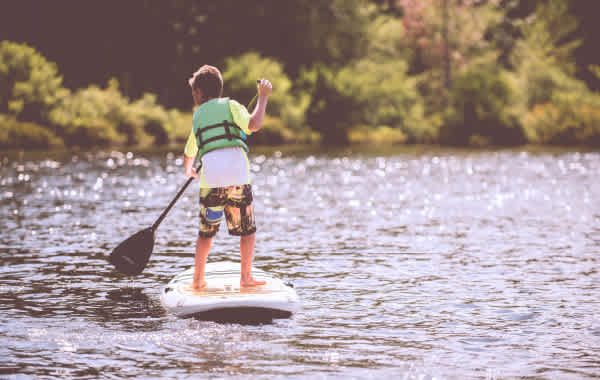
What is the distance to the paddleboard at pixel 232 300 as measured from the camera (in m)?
9.81

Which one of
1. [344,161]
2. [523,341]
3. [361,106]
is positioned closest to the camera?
[523,341]

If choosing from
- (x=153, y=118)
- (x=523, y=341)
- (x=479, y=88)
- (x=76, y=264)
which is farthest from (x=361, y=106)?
(x=523, y=341)

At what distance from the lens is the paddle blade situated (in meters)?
11.6

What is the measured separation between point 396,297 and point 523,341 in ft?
8.06

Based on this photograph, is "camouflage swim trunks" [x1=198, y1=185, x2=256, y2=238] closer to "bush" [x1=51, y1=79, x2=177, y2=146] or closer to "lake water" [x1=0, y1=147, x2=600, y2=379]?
"lake water" [x1=0, y1=147, x2=600, y2=379]

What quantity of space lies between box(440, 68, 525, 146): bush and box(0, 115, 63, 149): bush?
22697 mm

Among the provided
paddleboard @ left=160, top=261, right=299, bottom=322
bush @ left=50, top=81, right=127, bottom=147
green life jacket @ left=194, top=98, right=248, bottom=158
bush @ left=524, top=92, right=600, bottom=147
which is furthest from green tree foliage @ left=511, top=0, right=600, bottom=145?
green life jacket @ left=194, top=98, right=248, bottom=158

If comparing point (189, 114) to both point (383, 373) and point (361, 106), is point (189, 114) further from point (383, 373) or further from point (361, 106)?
point (383, 373)

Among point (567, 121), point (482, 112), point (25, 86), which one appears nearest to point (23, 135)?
point (25, 86)

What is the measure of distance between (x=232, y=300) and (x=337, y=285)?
2.67 m

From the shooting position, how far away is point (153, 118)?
5916 cm

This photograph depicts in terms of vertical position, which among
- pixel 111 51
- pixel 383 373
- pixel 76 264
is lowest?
pixel 383 373

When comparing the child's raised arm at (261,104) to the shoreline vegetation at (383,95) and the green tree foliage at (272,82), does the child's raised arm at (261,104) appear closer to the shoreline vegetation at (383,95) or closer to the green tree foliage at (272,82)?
the shoreline vegetation at (383,95)

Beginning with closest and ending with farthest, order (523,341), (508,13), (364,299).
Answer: (523,341) < (364,299) < (508,13)
